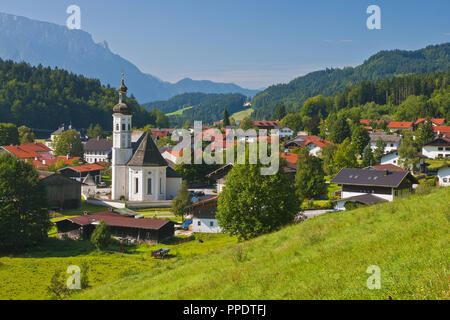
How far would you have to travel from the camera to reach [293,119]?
11800cm

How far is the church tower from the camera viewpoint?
51656 mm

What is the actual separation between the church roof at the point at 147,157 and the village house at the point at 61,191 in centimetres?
683

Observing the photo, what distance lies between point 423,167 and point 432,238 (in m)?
52.6

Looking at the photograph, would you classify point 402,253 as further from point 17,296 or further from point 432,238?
point 17,296

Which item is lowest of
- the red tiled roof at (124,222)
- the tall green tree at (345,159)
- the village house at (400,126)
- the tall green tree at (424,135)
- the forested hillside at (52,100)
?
the red tiled roof at (124,222)

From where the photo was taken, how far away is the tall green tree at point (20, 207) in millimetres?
32594

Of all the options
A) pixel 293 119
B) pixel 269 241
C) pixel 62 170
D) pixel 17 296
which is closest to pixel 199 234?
pixel 17 296

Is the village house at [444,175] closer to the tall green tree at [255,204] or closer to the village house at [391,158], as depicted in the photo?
the village house at [391,158]

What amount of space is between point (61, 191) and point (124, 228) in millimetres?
14083

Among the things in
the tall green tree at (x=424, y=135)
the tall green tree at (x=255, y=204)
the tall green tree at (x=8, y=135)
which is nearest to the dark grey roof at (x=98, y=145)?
the tall green tree at (x=8, y=135)

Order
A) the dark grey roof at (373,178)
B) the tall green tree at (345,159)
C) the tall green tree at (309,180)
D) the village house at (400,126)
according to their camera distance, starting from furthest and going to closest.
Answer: the village house at (400,126)
the tall green tree at (345,159)
the tall green tree at (309,180)
the dark grey roof at (373,178)

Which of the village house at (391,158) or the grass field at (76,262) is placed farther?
the village house at (391,158)

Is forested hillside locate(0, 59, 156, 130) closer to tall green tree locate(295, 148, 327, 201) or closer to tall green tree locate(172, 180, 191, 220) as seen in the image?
tall green tree locate(172, 180, 191, 220)

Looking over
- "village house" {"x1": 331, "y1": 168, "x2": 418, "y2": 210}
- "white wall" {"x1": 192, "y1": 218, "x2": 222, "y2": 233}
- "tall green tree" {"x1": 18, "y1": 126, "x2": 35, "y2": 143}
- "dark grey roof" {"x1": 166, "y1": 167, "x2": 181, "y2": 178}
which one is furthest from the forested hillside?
"village house" {"x1": 331, "y1": 168, "x2": 418, "y2": 210}
